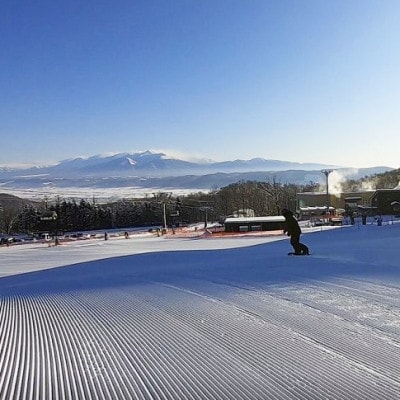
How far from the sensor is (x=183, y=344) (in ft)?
15.9

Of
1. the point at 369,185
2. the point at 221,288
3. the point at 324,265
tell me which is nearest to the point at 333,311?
the point at 221,288

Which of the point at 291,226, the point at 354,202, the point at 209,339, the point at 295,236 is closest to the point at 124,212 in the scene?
the point at 354,202

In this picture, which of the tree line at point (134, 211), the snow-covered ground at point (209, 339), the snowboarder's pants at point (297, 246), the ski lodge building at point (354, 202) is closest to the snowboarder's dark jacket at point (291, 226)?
the snowboarder's pants at point (297, 246)

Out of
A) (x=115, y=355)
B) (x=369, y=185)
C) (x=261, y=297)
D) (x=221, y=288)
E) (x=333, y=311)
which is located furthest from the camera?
(x=369, y=185)

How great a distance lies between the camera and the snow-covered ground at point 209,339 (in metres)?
3.70

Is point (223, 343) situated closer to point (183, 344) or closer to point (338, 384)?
point (183, 344)

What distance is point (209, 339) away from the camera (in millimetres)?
4996

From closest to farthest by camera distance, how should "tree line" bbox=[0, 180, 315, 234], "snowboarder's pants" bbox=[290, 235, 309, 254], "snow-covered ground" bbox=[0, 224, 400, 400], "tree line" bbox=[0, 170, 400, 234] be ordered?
1. "snow-covered ground" bbox=[0, 224, 400, 400]
2. "snowboarder's pants" bbox=[290, 235, 309, 254]
3. "tree line" bbox=[0, 180, 315, 234]
4. "tree line" bbox=[0, 170, 400, 234]

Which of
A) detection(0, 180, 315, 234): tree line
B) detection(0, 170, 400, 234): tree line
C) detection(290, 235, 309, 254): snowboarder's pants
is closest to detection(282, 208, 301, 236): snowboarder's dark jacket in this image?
detection(290, 235, 309, 254): snowboarder's pants

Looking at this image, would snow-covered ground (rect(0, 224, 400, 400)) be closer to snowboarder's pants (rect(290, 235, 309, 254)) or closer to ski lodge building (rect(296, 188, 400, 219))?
snowboarder's pants (rect(290, 235, 309, 254))

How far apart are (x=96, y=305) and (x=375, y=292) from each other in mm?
4032

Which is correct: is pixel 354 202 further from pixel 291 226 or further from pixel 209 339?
pixel 209 339

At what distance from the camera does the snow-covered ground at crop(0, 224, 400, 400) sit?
370 centimetres

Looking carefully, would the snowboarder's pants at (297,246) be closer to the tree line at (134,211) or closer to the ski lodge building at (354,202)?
the ski lodge building at (354,202)
